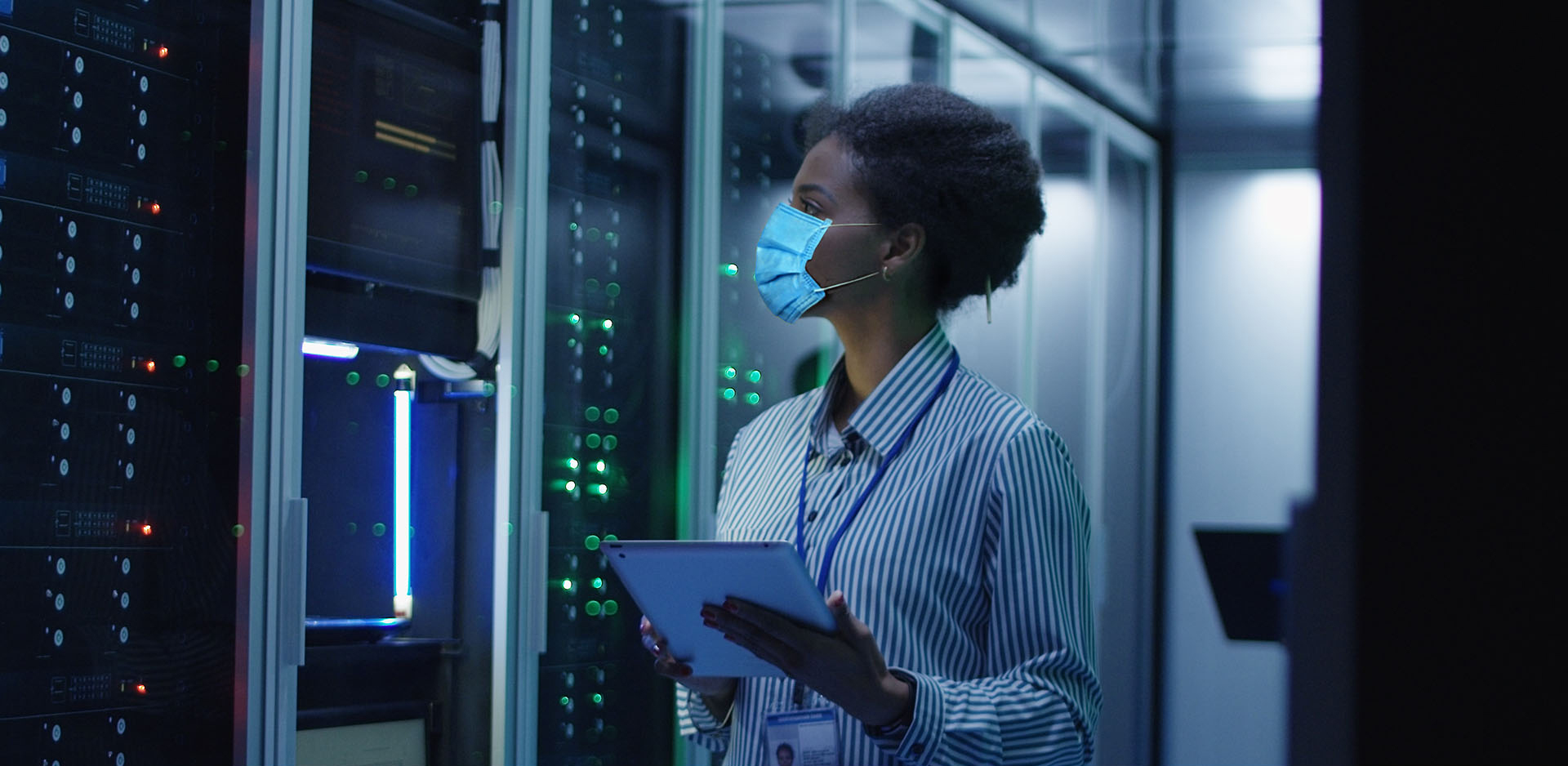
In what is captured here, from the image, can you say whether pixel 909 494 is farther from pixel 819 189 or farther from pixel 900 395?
pixel 819 189

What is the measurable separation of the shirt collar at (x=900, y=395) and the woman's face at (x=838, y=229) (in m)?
0.10

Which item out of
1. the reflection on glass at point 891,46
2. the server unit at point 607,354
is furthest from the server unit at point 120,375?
the reflection on glass at point 891,46

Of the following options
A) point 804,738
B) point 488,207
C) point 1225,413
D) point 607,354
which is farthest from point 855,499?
point 1225,413

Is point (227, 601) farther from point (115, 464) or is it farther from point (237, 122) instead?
point (237, 122)

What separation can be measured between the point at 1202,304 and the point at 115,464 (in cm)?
537

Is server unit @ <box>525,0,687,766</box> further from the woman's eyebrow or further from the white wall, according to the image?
the white wall

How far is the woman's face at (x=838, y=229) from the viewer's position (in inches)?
63.4

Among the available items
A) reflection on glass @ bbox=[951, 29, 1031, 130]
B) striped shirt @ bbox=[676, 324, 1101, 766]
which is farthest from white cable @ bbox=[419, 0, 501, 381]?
reflection on glass @ bbox=[951, 29, 1031, 130]

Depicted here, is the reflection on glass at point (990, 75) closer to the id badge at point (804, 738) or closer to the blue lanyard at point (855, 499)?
the blue lanyard at point (855, 499)

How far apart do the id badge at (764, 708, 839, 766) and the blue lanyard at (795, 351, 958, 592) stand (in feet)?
0.44

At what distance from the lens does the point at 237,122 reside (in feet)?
7.38

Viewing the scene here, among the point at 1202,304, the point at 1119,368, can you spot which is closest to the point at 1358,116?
the point at 1119,368

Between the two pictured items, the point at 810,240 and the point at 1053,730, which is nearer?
the point at 1053,730

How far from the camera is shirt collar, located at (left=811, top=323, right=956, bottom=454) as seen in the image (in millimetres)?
1547
